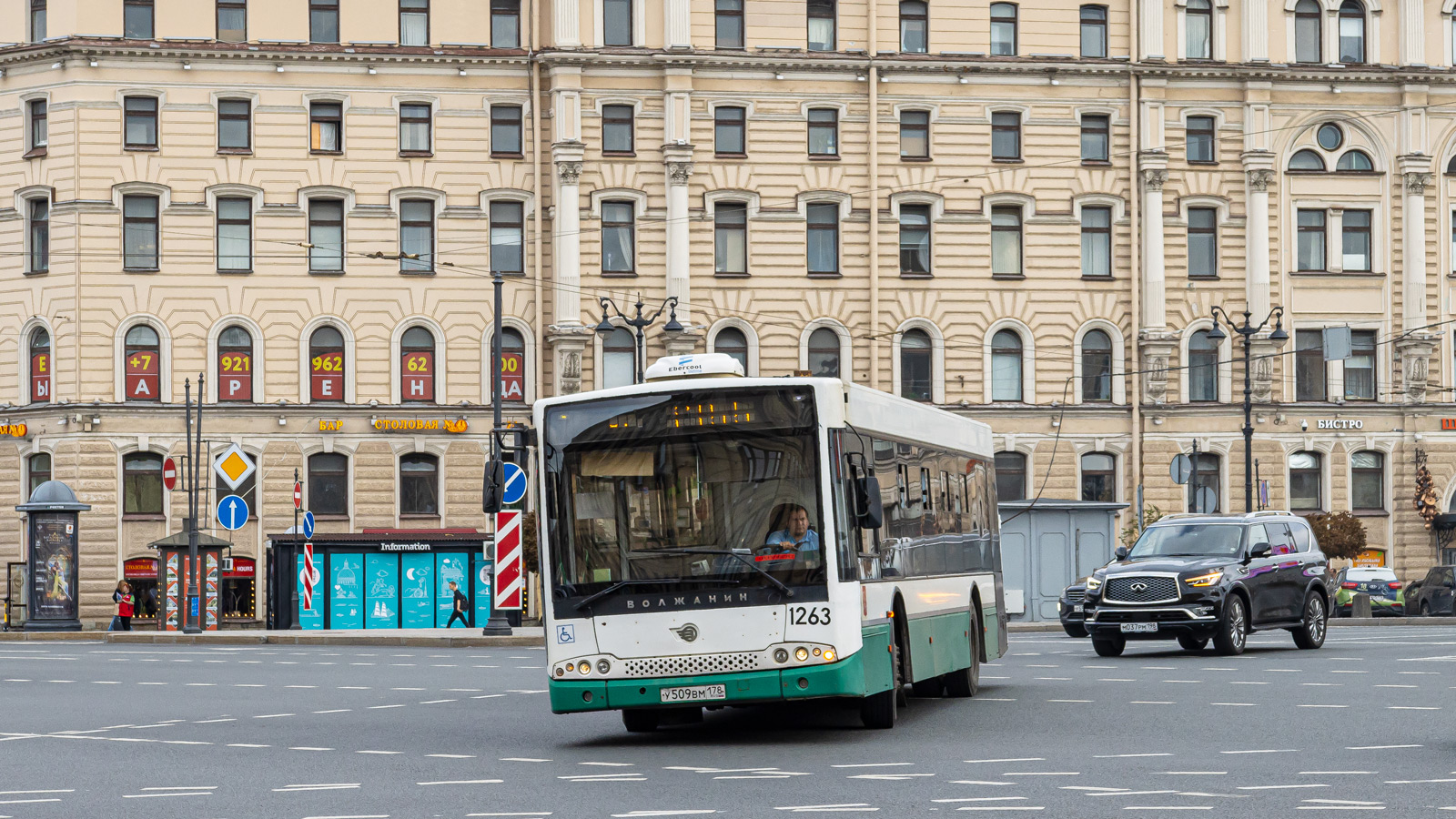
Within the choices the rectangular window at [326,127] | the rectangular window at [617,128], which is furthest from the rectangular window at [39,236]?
the rectangular window at [617,128]

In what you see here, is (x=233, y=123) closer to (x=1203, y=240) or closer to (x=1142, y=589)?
(x=1203, y=240)

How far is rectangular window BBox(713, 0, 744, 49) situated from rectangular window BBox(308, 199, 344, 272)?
421 inches

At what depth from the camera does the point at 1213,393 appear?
55531 millimetres

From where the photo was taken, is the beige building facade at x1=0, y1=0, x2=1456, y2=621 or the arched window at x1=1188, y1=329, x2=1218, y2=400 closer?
the beige building facade at x1=0, y1=0, x2=1456, y2=621

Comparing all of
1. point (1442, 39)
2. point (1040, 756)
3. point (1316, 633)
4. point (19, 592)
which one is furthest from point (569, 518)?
point (1442, 39)

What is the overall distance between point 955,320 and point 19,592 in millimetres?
24459

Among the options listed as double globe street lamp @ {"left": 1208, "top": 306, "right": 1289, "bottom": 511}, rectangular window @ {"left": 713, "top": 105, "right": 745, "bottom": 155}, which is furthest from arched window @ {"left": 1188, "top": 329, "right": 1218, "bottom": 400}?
rectangular window @ {"left": 713, "top": 105, "right": 745, "bottom": 155}

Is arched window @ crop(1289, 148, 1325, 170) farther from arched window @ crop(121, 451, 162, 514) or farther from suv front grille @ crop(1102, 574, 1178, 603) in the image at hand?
suv front grille @ crop(1102, 574, 1178, 603)

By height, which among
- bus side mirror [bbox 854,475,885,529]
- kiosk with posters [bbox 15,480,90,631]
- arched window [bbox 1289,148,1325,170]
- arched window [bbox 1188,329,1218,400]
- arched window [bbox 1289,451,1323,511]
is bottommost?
kiosk with posters [bbox 15,480,90,631]

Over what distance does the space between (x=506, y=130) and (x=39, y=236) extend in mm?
12023

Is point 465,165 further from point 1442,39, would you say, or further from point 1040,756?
point 1040,756

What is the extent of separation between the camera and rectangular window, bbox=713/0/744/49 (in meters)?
54.2

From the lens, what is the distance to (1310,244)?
5597 centimetres

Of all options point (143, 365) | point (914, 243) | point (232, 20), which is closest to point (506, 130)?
point (232, 20)
